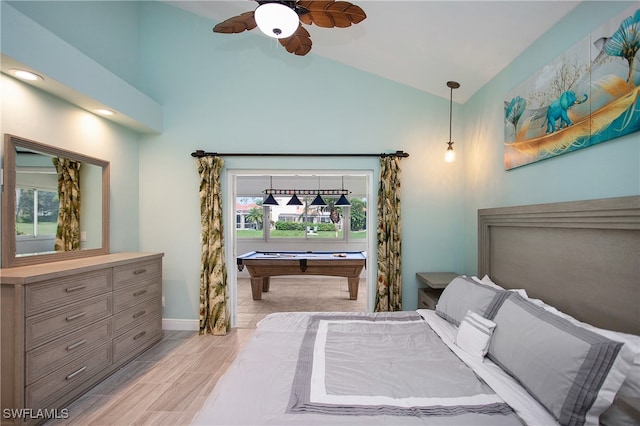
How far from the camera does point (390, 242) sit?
134 inches

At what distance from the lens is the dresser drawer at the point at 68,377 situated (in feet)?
6.05

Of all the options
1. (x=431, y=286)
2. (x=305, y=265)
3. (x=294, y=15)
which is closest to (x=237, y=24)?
(x=294, y=15)

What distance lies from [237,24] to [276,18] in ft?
1.58

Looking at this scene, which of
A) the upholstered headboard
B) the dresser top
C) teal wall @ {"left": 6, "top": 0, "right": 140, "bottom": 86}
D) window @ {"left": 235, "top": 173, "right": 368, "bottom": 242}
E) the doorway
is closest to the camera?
the upholstered headboard

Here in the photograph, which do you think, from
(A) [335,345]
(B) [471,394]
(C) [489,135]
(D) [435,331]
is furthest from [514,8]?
(A) [335,345]

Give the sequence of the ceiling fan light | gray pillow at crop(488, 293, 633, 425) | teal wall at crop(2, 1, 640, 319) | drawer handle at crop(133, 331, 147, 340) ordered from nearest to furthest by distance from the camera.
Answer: gray pillow at crop(488, 293, 633, 425) < the ceiling fan light < drawer handle at crop(133, 331, 147, 340) < teal wall at crop(2, 1, 640, 319)

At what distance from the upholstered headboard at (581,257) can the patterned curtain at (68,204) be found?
12.7ft

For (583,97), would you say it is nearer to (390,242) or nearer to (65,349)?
(390,242)

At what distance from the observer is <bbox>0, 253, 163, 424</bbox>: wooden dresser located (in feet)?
5.77

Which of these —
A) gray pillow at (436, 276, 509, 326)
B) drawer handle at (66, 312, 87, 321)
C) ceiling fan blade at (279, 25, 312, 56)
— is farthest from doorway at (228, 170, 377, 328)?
ceiling fan blade at (279, 25, 312, 56)

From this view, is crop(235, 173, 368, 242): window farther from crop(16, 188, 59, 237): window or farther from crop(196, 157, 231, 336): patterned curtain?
crop(16, 188, 59, 237): window

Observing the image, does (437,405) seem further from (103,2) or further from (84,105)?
(103,2)

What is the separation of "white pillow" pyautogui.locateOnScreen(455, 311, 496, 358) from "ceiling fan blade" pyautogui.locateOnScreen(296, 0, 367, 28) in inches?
74.3

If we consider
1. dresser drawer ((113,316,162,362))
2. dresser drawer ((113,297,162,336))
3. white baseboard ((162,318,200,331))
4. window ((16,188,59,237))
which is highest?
window ((16,188,59,237))
